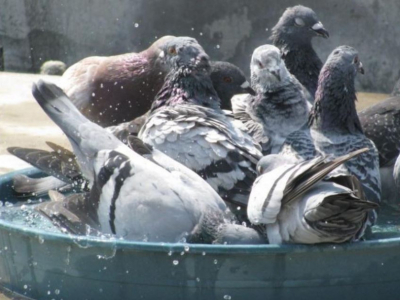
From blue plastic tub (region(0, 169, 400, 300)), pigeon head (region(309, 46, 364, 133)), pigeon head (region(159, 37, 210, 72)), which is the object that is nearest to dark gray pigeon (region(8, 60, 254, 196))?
pigeon head (region(159, 37, 210, 72))


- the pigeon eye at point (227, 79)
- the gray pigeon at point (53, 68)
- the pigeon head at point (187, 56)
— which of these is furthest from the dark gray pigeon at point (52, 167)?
the gray pigeon at point (53, 68)

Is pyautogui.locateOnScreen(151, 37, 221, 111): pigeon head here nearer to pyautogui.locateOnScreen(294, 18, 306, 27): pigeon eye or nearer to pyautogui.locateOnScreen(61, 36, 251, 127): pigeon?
pyautogui.locateOnScreen(61, 36, 251, 127): pigeon

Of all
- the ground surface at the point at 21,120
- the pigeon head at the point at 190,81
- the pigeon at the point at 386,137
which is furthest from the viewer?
the ground surface at the point at 21,120

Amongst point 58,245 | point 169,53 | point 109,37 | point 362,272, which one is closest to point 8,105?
point 109,37

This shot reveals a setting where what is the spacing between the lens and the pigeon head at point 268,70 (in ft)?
15.4

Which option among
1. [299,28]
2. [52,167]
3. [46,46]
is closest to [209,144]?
[52,167]

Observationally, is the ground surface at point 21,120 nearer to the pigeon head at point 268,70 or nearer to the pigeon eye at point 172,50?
the pigeon eye at point 172,50

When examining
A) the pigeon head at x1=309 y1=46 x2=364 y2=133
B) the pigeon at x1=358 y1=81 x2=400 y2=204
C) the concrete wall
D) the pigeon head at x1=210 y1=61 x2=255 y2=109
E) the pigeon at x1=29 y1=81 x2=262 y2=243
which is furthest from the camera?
the concrete wall

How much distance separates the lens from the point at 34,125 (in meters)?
7.70

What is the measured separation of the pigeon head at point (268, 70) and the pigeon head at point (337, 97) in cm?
33

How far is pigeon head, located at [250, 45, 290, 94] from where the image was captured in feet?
15.4

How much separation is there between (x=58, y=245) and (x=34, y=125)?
4347 millimetres

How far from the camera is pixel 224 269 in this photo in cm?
330

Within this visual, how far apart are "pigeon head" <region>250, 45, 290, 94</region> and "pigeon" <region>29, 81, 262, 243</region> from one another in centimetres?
95
